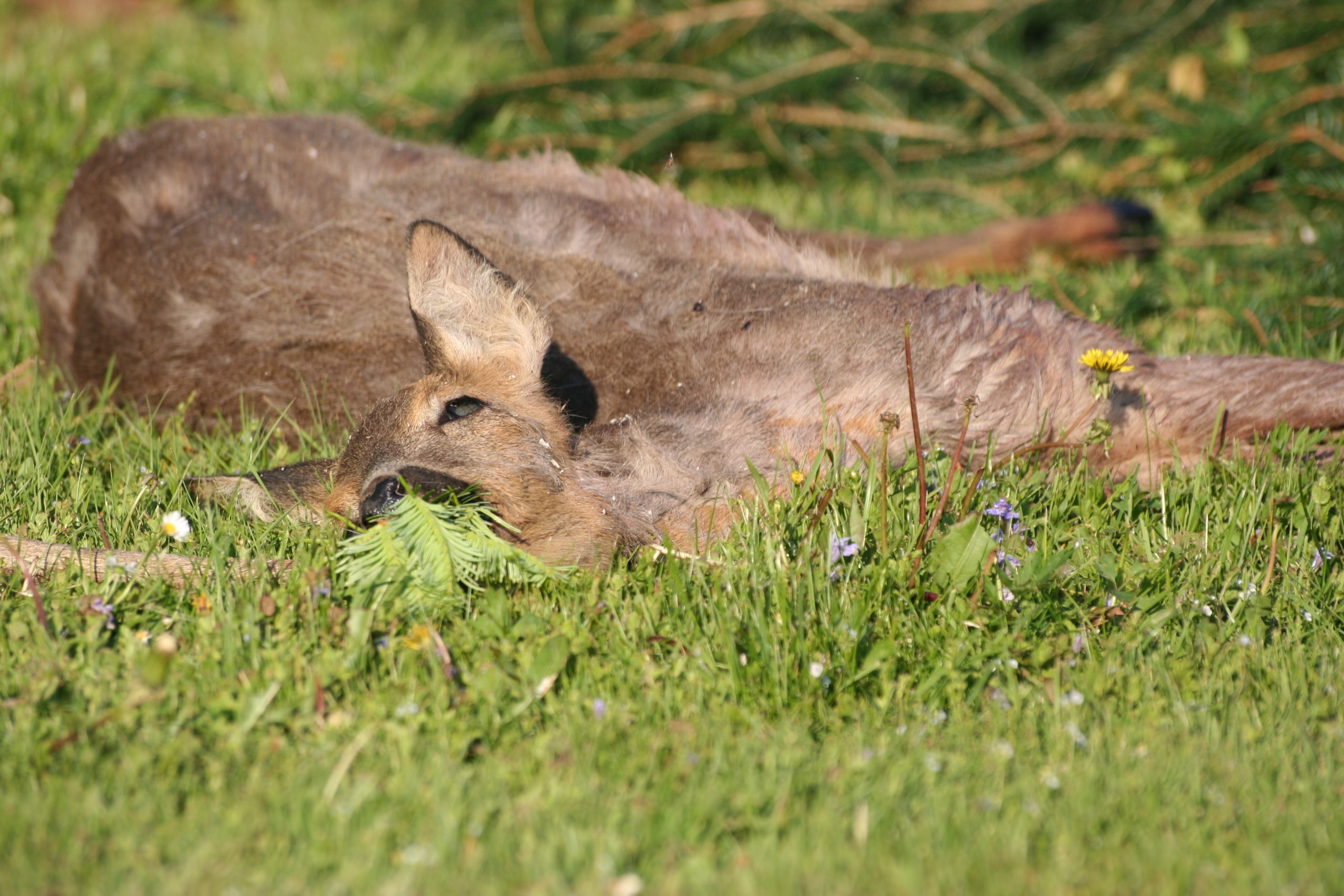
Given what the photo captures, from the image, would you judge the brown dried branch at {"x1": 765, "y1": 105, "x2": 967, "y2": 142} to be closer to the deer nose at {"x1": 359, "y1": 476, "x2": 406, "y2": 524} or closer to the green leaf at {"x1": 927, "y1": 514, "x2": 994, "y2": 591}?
the green leaf at {"x1": 927, "y1": 514, "x2": 994, "y2": 591}

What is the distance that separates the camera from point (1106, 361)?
3.70m

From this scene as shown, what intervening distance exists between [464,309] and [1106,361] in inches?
75.0

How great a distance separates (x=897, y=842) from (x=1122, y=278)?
3948mm

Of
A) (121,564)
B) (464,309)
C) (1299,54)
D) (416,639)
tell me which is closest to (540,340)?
(464,309)

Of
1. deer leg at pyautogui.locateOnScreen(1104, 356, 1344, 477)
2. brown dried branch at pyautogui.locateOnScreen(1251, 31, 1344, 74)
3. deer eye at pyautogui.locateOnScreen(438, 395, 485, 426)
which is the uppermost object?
brown dried branch at pyautogui.locateOnScreen(1251, 31, 1344, 74)

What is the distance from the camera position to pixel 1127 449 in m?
4.06

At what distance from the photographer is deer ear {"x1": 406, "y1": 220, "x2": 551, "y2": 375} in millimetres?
3762

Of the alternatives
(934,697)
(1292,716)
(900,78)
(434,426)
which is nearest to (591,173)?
(434,426)

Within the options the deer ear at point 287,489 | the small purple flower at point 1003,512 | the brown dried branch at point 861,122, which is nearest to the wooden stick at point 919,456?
the small purple flower at point 1003,512

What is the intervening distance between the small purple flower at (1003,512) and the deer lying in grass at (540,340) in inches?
13.2

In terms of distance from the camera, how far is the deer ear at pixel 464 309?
3.76m

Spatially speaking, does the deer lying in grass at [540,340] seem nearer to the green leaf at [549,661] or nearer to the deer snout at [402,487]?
the deer snout at [402,487]

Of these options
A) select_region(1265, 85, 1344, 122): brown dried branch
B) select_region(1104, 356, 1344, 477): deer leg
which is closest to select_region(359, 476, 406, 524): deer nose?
select_region(1104, 356, 1344, 477): deer leg

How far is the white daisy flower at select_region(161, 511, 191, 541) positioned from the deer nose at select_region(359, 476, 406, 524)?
58cm
